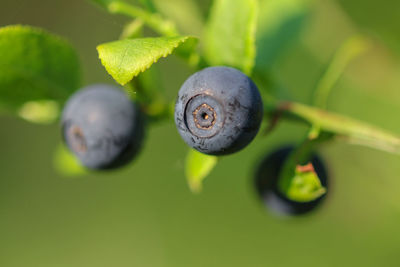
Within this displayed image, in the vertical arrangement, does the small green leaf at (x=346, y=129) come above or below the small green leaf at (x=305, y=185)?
above

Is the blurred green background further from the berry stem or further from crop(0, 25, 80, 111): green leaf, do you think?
crop(0, 25, 80, 111): green leaf

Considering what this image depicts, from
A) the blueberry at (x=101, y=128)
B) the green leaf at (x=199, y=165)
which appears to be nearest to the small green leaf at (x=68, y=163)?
the blueberry at (x=101, y=128)

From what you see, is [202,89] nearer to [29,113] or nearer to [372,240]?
[29,113]

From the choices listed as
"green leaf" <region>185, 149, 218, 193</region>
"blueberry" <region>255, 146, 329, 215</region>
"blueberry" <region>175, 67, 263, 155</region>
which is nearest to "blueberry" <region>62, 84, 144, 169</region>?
"green leaf" <region>185, 149, 218, 193</region>

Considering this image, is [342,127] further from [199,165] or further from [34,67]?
[34,67]

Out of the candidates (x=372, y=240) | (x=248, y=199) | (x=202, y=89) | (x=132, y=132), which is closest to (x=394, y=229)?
(x=372, y=240)

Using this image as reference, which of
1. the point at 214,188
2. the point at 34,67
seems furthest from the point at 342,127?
the point at 214,188

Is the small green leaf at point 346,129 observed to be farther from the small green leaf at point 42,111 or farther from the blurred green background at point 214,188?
the small green leaf at point 42,111
